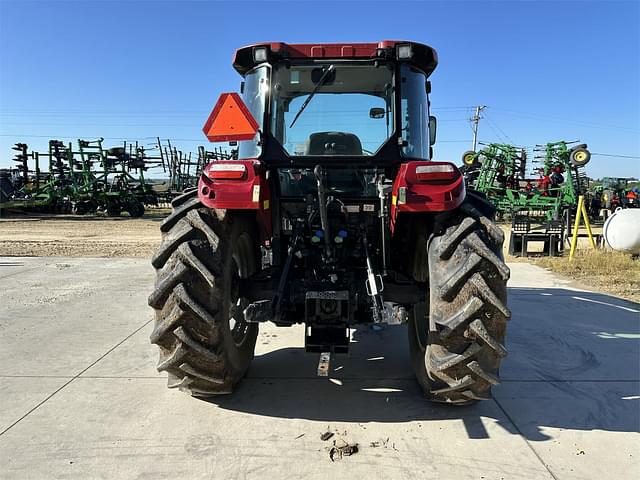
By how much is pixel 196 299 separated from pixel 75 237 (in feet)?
43.5

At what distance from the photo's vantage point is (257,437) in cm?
276

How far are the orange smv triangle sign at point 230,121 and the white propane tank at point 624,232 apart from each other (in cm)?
971

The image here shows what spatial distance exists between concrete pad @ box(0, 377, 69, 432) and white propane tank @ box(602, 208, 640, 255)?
10.5 m

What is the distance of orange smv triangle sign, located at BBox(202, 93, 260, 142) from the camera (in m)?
3.03

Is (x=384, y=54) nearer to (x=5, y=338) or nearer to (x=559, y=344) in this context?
(x=559, y=344)

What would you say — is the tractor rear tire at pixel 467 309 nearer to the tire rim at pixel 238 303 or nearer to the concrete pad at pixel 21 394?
the tire rim at pixel 238 303

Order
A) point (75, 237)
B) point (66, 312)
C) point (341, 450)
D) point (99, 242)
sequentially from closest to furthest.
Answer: point (341, 450) < point (66, 312) < point (99, 242) < point (75, 237)

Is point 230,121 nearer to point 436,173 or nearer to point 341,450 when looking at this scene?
point 436,173

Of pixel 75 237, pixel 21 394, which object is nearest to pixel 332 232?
pixel 21 394

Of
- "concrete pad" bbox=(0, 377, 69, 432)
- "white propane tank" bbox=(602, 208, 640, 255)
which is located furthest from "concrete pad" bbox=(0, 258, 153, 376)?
"white propane tank" bbox=(602, 208, 640, 255)

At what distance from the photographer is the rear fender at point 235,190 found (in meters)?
2.93

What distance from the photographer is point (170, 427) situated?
2.86m

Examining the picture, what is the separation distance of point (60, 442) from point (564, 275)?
26.3ft

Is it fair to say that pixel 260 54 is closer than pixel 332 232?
Yes
